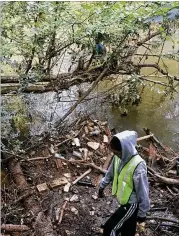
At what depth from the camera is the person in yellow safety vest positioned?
3.38 meters

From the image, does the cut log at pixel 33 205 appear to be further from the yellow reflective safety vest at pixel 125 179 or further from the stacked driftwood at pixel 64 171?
the yellow reflective safety vest at pixel 125 179

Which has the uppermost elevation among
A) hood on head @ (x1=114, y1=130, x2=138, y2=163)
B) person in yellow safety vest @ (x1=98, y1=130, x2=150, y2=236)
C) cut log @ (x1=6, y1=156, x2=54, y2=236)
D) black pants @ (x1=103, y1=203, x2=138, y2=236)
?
hood on head @ (x1=114, y1=130, x2=138, y2=163)

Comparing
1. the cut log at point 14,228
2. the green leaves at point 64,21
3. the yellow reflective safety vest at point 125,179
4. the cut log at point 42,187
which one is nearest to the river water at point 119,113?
the green leaves at point 64,21

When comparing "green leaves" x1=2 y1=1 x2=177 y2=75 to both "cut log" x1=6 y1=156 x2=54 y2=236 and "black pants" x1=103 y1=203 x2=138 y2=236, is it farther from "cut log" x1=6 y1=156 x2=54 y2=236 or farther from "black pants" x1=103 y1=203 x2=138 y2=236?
"black pants" x1=103 y1=203 x2=138 y2=236

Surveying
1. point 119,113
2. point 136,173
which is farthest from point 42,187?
point 119,113

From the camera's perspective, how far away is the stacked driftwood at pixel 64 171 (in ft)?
14.6

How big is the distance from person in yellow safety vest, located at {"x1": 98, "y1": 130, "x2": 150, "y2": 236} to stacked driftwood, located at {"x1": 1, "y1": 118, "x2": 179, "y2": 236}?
3.22 feet

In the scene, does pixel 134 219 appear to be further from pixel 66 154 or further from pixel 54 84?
pixel 54 84

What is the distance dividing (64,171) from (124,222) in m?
2.35

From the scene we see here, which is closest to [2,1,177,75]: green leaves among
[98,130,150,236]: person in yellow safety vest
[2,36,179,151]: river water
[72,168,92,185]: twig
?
[2,36,179,151]: river water

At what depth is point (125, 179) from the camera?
3.46 meters

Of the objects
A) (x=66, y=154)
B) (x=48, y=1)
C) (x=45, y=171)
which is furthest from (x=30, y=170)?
(x=48, y=1)

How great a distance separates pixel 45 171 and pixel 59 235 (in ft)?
5.04

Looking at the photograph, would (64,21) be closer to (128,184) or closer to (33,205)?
(33,205)
